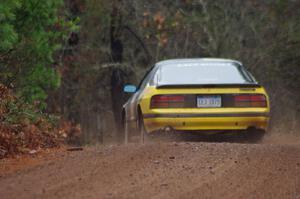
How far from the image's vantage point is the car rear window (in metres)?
14.3

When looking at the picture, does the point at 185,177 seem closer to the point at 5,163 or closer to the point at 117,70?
the point at 5,163

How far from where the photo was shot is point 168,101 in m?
13.9

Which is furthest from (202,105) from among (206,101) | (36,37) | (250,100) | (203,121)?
(36,37)

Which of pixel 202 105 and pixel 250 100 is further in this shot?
pixel 250 100

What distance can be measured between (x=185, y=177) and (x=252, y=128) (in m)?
4.75

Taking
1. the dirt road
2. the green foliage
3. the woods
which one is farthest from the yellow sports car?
the woods

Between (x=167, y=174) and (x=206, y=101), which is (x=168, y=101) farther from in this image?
(x=167, y=174)

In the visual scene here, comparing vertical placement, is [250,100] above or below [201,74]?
below

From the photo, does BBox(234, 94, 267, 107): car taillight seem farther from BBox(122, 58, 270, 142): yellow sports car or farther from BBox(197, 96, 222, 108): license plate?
BBox(197, 96, 222, 108): license plate

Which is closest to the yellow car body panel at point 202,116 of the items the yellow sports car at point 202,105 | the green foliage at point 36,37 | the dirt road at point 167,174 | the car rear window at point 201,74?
the yellow sports car at point 202,105

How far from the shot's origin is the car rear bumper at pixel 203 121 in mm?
13844

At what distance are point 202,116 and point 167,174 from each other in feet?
13.7

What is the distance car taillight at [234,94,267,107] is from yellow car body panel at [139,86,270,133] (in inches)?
2.5

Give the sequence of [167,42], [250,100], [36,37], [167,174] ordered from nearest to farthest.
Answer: [167,174], [250,100], [36,37], [167,42]
